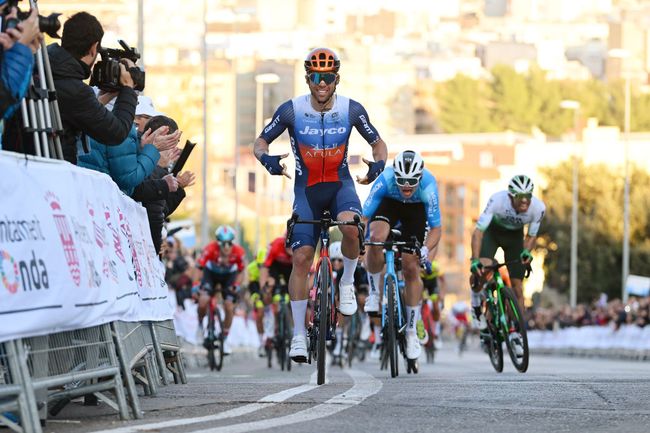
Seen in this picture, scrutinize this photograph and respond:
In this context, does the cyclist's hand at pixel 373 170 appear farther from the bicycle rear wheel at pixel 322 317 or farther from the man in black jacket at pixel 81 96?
the man in black jacket at pixel 81 96

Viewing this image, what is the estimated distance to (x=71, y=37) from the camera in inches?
490

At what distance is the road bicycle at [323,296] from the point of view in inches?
569

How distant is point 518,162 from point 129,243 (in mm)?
156064

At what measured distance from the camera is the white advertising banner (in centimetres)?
953

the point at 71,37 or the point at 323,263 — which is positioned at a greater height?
the point at 71,37

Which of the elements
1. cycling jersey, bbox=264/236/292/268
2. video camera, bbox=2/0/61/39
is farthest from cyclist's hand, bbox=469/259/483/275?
video camera, bbox=2/0/61/39

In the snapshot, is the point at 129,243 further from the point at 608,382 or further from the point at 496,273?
the point at 496,273

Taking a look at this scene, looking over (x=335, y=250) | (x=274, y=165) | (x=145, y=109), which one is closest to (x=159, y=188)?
(x=274, y=165)

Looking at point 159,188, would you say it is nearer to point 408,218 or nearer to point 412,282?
point 412,282

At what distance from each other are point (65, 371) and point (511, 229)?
10.5 metres

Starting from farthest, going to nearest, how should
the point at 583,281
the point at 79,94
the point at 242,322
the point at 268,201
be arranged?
the point at 268,201 < the point at 583,281 < the point at 242,322 < the point at 79,94

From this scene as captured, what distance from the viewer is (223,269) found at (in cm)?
2605

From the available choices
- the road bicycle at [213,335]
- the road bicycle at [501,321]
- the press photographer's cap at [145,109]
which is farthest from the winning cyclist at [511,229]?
the road bicycle at [213,335]

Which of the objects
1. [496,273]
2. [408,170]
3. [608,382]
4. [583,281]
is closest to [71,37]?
[608,382]
